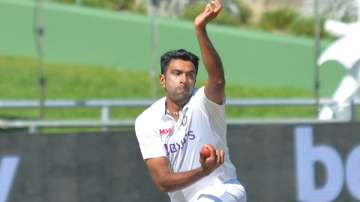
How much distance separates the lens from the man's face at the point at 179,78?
6336 mm

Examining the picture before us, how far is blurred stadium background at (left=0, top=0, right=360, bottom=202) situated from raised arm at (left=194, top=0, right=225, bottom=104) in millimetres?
3986

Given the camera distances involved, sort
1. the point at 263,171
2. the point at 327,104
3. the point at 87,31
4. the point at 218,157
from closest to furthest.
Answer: the point at 218,157 < the point at 263,171 < the point at 327,104 < the point at 87,31

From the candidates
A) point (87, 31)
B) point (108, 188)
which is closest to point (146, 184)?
point (108, 188)

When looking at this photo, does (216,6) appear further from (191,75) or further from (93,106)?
(93,106)

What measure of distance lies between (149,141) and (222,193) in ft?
1.62

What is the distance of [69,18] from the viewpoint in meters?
24.1

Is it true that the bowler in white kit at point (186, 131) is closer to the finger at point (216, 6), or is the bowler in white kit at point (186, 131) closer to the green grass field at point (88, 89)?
the finger at point (216, 6)

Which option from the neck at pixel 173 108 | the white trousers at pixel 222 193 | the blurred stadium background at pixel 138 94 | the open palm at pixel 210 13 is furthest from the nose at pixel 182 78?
the blurred stadium background at pixel 138 94

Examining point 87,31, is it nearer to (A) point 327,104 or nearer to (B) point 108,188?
(A) point 327,104

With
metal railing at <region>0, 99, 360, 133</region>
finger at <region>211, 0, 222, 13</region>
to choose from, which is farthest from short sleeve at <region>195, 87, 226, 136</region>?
metal railing at <region>0, 99, 360, 133</region>

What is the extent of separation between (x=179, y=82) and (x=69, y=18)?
1796 cm

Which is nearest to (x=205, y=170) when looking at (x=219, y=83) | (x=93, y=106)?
(x=219, y=83)

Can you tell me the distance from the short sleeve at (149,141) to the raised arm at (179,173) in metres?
0.03

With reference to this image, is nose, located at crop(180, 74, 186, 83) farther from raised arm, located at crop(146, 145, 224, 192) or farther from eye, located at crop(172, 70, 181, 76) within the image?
raised arm, located at crop(146, 145, 224, 192)
